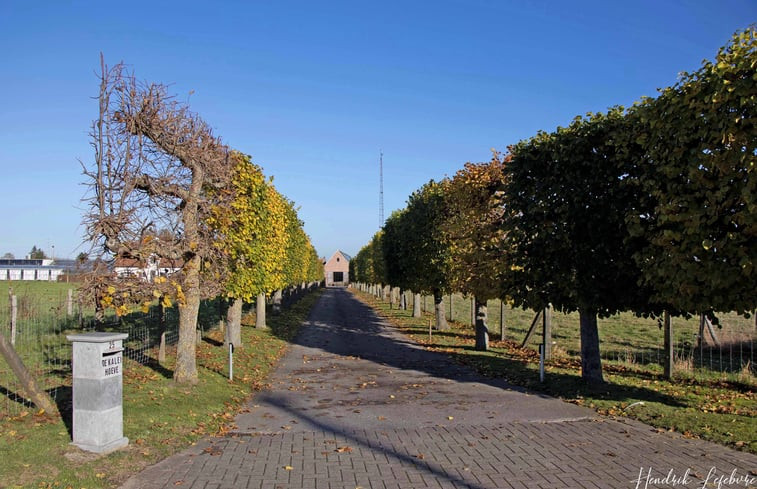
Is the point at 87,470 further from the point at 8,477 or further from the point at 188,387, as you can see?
the point at 188,387

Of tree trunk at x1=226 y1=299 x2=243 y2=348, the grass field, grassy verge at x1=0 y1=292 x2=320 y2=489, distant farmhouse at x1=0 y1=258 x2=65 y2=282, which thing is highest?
distant farmhouse at x1=0 y1=258 x2=65 y2=282

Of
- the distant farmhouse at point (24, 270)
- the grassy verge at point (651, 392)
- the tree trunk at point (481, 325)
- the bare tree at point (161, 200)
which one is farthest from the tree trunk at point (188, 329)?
the distant farmhouse at point (24, 270)

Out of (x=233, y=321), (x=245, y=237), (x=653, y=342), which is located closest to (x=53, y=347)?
(x=233, y=321)

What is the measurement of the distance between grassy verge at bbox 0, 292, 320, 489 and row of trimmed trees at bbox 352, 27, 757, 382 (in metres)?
6.37

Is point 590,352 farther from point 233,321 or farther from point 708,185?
point 233,321

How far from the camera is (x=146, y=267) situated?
9359 mm

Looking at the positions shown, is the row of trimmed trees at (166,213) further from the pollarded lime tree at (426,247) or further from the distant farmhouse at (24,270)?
the distant farmhouse at (24,270)

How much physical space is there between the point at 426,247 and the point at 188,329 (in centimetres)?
1237

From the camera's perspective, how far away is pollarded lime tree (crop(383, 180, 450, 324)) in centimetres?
2033

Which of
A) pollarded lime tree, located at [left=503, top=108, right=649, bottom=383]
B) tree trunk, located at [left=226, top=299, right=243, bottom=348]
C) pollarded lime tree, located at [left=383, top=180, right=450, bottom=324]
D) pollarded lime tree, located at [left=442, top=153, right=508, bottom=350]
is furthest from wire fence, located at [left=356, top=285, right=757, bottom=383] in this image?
tree trunk, located at [left=226, top=299, right=243, bottom=348]

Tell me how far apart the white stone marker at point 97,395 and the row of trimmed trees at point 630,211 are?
7368 mm

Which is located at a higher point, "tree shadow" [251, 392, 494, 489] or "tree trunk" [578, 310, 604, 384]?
"tree trunk" [578, 310, 604, 384]

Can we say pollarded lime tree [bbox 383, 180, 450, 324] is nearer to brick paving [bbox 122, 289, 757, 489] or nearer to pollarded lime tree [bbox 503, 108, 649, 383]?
pollarded lime tree [bbox 503, 108, 649, 383]

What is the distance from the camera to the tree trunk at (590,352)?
10914 millimetres
